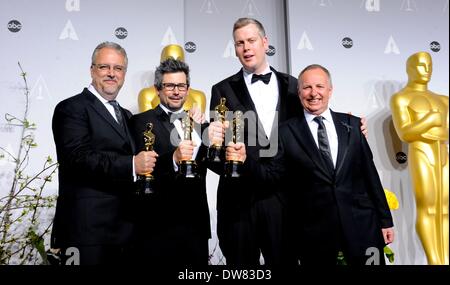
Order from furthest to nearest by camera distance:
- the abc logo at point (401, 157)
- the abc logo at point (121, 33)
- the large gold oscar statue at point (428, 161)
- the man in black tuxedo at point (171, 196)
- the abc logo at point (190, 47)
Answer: the abc logo at point (401, 157), the abc logo at point (190, 47), the abc logo at point (121, 33), the large gold oscar statue at point (428, 161), the man in black tuxedo at point (171, 196)

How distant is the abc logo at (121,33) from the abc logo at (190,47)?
39 cm

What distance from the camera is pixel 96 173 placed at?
2074 millimetres

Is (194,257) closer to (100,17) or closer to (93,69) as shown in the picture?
(93,69)

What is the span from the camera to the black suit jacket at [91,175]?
208 centimetres

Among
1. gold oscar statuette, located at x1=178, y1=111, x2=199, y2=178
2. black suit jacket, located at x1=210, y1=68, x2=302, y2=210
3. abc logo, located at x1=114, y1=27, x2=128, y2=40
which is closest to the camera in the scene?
gold oscar statuette, located at x1=178, y1=111, x2=199, y2=178

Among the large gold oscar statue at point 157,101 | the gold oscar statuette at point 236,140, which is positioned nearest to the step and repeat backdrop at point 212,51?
the large gold oscar statue at point 157,101

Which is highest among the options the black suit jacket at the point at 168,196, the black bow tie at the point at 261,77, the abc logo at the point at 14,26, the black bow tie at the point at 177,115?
the abc logo at the point at 14,26

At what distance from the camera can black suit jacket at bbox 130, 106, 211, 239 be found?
216cm

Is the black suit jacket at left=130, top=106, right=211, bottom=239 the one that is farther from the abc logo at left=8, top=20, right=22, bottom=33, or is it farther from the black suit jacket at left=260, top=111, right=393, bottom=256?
the abc logo at left=8, top=20, right=22, bottom=33

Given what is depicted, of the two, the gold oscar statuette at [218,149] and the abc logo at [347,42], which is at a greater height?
the abc logo at [347,42]

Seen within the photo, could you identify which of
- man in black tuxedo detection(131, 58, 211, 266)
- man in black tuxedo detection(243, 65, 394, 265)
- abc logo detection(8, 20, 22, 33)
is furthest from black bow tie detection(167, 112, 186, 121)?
abc logo detection(8, 20, 22, 33)

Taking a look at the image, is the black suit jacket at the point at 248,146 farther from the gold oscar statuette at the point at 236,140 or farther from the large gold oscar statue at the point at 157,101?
the large gold oscar statue at the point at 157,101

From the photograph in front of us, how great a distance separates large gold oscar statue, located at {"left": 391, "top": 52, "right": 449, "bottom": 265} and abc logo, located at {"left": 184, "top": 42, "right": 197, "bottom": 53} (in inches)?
51.1

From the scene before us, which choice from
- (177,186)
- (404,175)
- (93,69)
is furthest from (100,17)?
(404,175)
